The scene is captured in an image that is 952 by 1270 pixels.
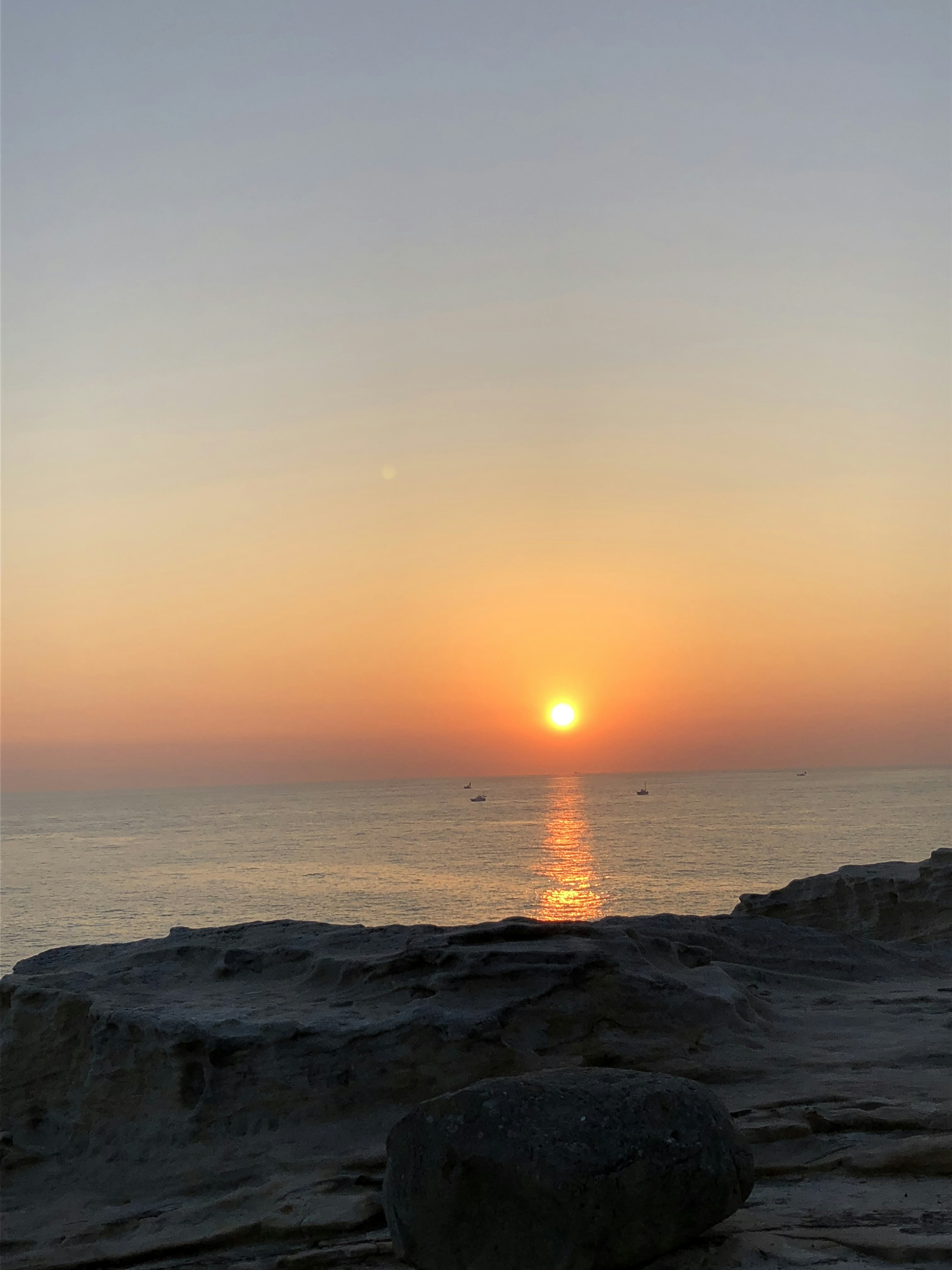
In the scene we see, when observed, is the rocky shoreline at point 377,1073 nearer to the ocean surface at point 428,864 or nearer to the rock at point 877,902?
the rock at point 877,902

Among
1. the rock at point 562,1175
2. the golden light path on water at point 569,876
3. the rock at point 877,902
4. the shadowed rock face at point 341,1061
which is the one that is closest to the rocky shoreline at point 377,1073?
the shadowed rock face at point 341,1061

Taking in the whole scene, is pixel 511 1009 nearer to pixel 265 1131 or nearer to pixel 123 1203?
pixel 265 1131

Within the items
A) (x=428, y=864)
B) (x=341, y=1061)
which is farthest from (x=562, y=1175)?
(x=428, y=864)

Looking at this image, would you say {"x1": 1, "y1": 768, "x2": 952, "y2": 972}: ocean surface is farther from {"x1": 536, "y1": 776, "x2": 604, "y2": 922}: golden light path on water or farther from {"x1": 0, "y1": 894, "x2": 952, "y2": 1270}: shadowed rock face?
{"x1": 0, "y1": 894, "x2": 952, "y2": 1270}: shadowed rock face

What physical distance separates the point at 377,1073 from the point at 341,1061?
35cm

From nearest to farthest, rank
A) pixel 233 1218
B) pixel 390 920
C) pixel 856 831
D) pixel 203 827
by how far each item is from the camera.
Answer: pixel 233 1218, pixel 390 920, pixel 856 831, pixel 203 827

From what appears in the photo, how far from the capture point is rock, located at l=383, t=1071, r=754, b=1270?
5875mm

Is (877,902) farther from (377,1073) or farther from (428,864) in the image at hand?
(428,864)

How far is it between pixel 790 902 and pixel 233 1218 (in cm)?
1413

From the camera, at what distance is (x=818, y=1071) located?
9062mm

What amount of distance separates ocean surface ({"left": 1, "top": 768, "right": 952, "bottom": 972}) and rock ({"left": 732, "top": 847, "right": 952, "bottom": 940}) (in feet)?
77.8

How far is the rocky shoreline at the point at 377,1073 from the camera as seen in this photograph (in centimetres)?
725

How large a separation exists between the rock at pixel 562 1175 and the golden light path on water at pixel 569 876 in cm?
454

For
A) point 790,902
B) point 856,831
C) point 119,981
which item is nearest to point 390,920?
point 790,902
